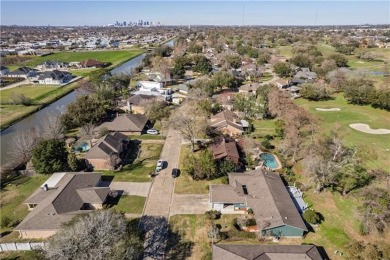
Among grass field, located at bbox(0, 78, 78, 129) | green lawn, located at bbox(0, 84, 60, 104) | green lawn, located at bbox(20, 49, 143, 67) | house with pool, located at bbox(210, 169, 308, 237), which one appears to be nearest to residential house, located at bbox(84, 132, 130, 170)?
house with pool, located at bbox(210, 169, 308, 237)

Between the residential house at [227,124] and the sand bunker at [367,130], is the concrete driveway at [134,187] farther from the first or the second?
the sand bunker at [367,130]

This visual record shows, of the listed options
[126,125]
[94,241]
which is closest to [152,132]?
[126,125]

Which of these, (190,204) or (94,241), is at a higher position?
(94,241)

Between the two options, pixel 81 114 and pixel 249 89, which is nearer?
pixel 81 114

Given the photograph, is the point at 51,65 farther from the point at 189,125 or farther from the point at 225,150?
the point at 225,150

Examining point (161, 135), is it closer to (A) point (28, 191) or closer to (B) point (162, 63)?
(A) point (28, 191)

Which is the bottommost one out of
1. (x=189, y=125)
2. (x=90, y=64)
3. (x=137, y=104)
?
(x=189, y=125)

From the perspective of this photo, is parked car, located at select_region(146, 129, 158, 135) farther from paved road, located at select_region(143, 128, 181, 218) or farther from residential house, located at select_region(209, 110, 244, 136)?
residential house, located at select_region(209, 110, 244, 136)
